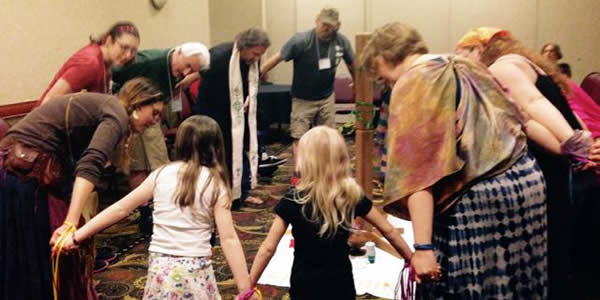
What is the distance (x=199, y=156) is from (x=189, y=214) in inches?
8.5

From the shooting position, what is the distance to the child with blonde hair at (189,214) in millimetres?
2203

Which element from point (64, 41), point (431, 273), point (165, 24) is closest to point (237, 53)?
point (64, 41)

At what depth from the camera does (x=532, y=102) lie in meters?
2.28

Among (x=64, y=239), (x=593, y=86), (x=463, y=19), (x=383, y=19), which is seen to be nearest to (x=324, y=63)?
(x=593, y=86)

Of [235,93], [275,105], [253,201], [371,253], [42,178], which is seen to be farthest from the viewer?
[275,105]

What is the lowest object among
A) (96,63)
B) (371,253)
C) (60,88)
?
(371,253)

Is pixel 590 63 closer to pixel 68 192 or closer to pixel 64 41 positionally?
pixel 64 41

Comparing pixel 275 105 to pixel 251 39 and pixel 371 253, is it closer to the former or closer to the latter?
pixel 251 39

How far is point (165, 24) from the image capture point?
6.13 meters

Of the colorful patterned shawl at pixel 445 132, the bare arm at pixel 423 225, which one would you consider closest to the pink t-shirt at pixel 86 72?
the colorful patterned shawl at pixel 445 132

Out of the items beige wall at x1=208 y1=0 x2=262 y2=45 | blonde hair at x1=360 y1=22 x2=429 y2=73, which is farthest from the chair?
beige wall at x1=208 y1=0 x2=262 y2=45

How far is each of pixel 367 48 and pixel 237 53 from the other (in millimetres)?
2496

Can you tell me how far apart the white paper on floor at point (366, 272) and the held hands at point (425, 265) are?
4.46 feet

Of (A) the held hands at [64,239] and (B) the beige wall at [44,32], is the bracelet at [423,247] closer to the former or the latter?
(A) the held hands at [64,239]
